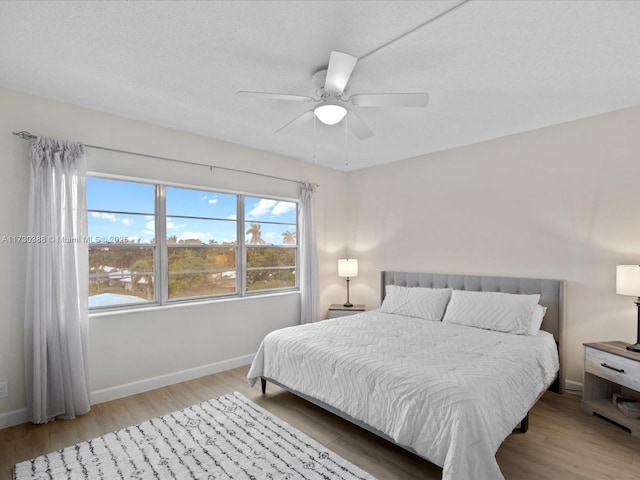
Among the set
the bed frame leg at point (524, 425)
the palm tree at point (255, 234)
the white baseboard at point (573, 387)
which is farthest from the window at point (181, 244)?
the white baseboard at point (573, 387)

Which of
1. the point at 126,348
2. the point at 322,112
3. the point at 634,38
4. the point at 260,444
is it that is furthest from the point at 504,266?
the point at 126,348

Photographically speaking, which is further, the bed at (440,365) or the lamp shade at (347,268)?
the lamp shade at (347,268)

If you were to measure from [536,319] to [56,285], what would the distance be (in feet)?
14.1

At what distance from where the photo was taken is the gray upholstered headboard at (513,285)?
3.24 meters

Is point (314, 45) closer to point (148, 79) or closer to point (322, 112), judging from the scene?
point (322, 112)

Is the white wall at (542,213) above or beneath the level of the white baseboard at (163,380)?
above

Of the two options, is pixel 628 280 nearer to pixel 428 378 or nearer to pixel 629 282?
pixel 629 282

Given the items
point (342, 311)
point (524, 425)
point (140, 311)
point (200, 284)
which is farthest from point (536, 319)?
point (140, 311)

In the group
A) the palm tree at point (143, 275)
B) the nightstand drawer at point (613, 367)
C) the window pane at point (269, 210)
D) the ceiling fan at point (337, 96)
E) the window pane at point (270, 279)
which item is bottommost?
the nightstand drawer at point (613, 367)

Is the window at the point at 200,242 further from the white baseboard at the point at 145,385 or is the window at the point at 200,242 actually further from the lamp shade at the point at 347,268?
the lamp shade at the point at 347,268

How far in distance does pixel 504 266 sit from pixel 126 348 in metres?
4.06

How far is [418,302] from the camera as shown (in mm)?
3879

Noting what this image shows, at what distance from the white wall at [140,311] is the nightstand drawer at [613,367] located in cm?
323

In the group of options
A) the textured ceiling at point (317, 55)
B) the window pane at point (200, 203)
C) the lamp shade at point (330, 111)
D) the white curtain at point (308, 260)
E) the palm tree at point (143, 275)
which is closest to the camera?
the textured ceiling at point (317, 55)
